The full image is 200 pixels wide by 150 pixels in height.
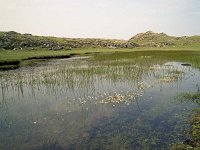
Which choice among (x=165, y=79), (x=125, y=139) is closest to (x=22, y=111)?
(x=125, y=139)

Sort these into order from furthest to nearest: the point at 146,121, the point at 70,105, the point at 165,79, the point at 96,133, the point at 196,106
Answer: the point at 165,79 → the point at 70,105 → the point at 196,106 → the point at 146,121 → the point at 96,133

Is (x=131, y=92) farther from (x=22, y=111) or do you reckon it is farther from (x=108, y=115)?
(x=22, y=111)

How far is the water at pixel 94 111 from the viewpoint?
13611mm

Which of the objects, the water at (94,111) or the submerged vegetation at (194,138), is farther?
the water at (94,111)

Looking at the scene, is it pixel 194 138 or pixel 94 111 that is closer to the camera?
pixel 194 138

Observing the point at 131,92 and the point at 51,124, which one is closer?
the point at 51,124

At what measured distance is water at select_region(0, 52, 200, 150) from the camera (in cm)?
1361

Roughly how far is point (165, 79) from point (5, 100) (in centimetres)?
1872

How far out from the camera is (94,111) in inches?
739

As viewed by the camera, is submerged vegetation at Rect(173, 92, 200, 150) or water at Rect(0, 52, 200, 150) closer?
submerged vegetation at Rect(173, 92, 200, 150)

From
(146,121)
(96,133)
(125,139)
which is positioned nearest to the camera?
(125,139)

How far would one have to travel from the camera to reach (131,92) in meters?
24.0

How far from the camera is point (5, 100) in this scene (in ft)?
74.0

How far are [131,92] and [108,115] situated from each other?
22.6ft
